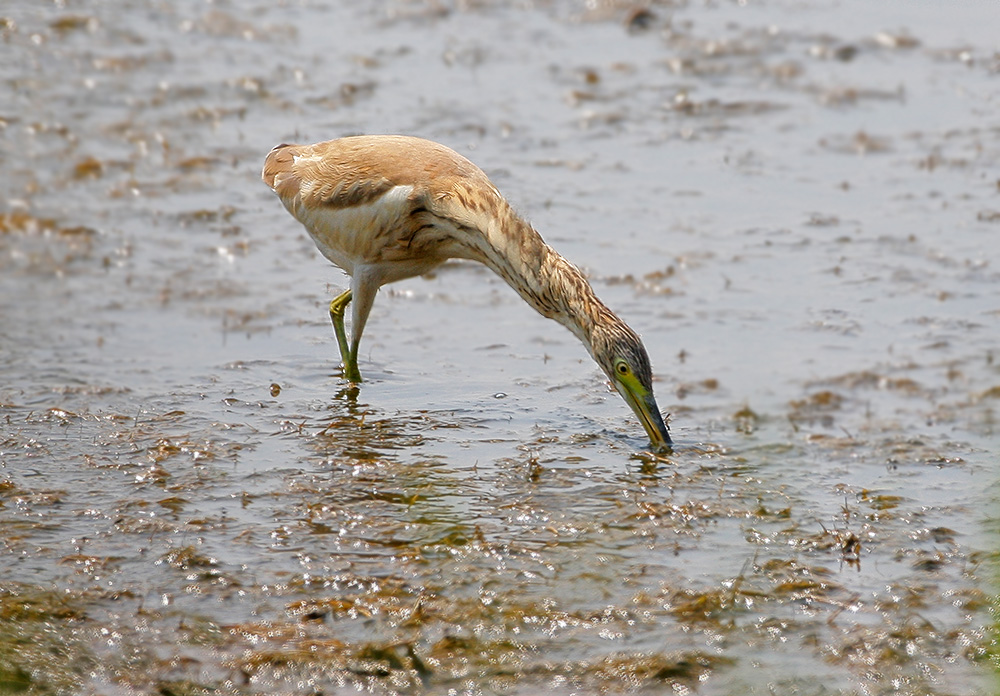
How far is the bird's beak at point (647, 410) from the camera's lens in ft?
23.2

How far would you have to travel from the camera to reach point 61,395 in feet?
25.4

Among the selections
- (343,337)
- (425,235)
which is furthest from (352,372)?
(425,235)

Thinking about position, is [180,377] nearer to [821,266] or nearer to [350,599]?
[350,599]

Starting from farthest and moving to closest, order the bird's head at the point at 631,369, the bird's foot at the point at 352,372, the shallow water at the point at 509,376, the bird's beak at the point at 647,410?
1. the bird's foot at the point at 352,372
2. the bird's beak at the point at 647,410
3. the bird's head at the point at 631,369
4. the shallow water at the point at 509,376

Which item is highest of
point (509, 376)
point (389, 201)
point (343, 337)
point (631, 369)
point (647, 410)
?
point (389, 201)

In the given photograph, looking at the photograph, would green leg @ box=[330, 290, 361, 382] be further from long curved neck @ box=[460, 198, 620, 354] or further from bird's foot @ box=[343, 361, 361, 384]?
long curved neck @ box=[460, 198, 620, 354]

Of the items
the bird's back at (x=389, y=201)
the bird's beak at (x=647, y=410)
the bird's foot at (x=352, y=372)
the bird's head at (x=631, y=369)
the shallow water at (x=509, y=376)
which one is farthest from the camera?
the bird's foot at (x=352, y=372)

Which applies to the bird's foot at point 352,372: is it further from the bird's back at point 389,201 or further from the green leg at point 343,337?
the bird's back at point 389,201

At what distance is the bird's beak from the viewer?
279 inches

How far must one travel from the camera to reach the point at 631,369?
22.9 feet

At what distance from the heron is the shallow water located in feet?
1.61

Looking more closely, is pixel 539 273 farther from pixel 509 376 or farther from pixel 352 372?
pixel 352 372

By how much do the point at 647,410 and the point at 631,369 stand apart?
0.86ft

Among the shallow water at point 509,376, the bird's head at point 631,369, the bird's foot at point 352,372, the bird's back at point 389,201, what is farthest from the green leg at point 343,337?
the bird's head at point 631,369
